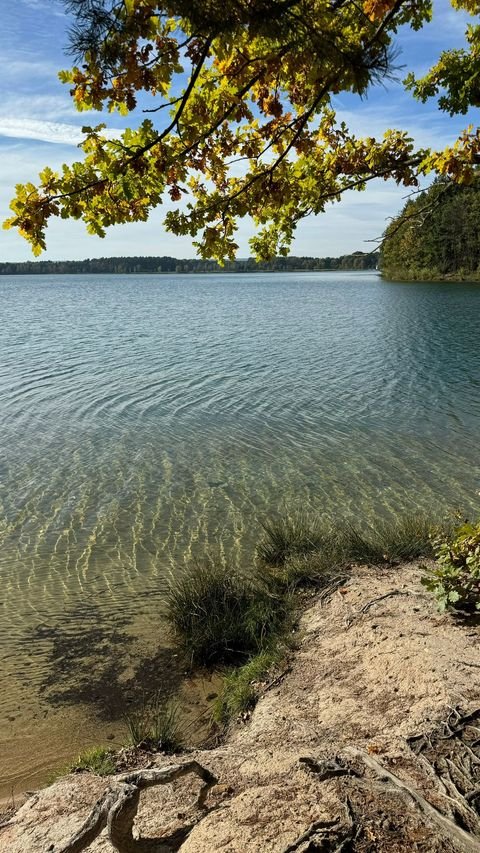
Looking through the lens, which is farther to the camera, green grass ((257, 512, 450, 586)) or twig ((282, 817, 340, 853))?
green grass ((257, 512, 450, 586))

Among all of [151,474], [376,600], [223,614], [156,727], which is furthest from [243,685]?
[151,474]

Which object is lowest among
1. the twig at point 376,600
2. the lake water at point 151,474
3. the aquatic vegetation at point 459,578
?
the lake water at point 151,474

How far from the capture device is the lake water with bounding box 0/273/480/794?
6074 mm

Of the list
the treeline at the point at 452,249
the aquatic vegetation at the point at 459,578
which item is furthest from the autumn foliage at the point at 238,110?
the treeline at the point at 452,249

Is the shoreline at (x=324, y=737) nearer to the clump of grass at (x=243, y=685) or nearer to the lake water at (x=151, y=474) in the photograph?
the clump of grass at (x=243, y=685)

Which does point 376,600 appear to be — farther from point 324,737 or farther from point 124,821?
point 124,821

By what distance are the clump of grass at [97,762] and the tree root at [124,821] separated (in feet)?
3.37

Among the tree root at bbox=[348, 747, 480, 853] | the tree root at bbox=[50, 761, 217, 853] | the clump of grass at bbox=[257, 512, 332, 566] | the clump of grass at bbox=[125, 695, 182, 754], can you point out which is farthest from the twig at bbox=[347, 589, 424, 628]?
the tree root at bbox=[50, 761, 217, 853]

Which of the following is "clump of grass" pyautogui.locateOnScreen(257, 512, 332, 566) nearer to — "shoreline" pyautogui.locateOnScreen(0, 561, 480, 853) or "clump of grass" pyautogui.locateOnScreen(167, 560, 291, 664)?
"clump of grass" pyautogui.locateOnScreen(167, 560, 291, 664)

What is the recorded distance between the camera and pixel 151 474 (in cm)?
1157

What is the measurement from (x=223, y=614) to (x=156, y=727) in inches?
78.5

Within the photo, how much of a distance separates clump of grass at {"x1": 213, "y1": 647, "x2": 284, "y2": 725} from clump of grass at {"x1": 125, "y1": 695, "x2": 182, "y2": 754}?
0.43 meters

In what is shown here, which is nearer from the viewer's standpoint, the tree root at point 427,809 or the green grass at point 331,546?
the tree root at point 427,809

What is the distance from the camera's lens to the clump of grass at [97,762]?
4137 mm
